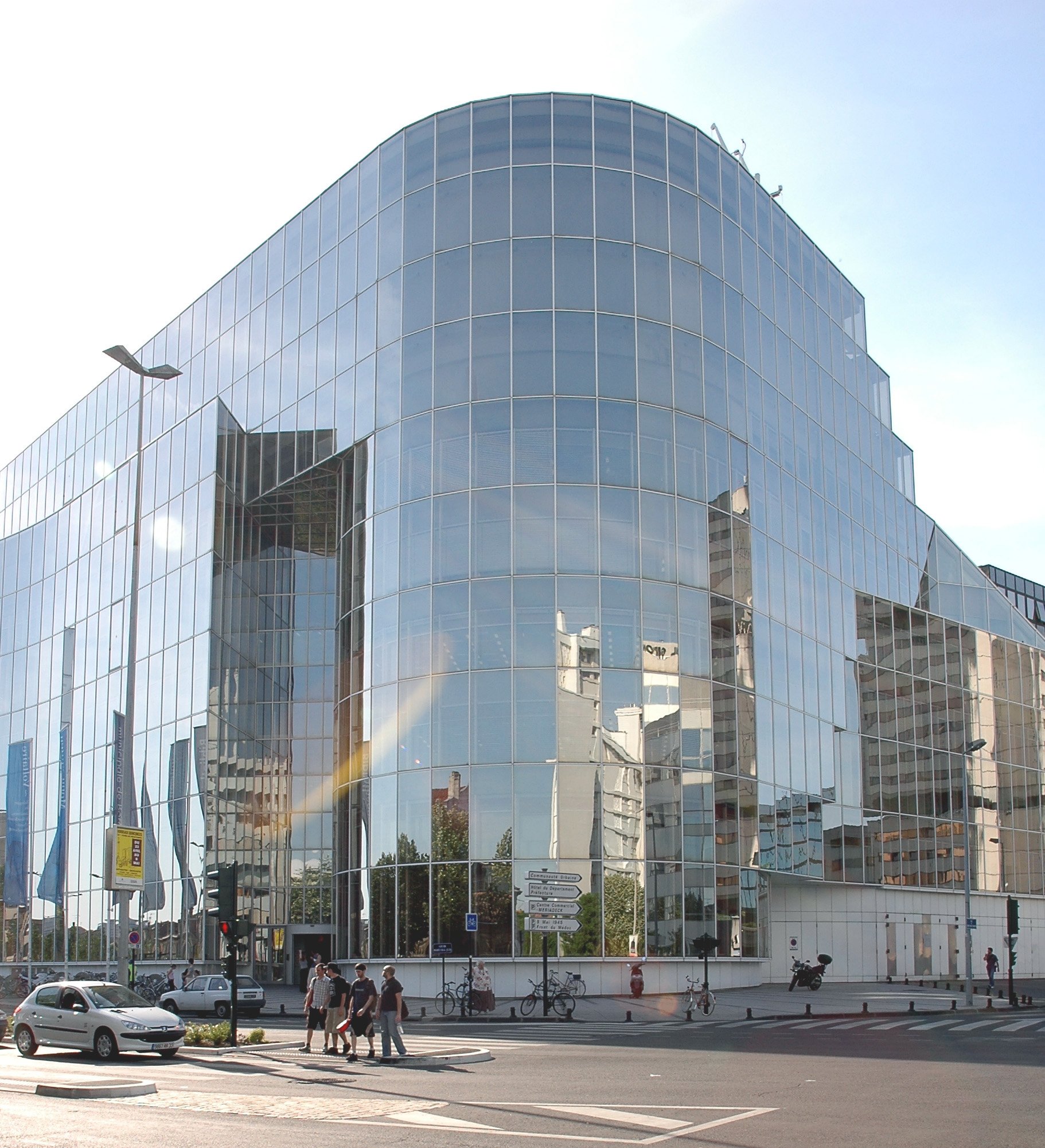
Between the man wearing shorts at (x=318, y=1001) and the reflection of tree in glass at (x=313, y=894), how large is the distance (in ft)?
119

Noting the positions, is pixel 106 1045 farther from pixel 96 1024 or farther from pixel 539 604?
pixel 539 604

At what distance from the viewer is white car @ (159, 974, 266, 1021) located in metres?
37.6

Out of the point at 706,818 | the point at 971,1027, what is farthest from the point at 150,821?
the point at 971,1027

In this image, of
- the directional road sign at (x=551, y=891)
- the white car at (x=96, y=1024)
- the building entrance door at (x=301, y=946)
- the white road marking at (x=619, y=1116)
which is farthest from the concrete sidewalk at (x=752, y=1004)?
the white road marking at (x=619, y=1116)

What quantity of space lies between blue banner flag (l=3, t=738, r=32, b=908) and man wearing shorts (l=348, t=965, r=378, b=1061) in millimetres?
56217

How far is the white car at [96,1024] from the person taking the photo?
23.5 metres

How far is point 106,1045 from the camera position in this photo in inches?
933

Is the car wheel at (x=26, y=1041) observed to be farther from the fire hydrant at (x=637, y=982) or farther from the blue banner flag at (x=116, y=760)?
the blue banner flag at (x=116, y=760)

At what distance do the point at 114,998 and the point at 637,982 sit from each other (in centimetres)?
2018

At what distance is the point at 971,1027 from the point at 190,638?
38.7 metres

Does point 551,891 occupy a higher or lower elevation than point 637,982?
higher

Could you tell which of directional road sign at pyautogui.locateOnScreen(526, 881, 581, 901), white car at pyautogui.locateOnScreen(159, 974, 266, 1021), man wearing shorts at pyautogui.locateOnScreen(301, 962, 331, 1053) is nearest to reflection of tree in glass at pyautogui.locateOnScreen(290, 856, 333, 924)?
white car at pyautogui.locateOnScreen(159, 974, 266, 1021)

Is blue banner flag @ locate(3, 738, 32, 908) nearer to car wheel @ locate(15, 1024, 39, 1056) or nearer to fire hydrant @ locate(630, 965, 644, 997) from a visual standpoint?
fire hydrant @ locate(630, 965, 644, 997)

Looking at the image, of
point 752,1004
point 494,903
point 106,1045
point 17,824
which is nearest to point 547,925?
point 494,903
